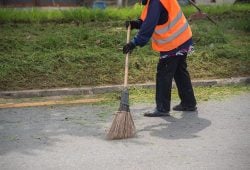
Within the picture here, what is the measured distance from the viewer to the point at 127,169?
5.31 m

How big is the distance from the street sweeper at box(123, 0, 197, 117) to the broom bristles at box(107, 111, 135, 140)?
983mm

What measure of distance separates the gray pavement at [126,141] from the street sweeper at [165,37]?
1.14 feet

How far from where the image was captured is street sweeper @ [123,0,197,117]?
7.00 m

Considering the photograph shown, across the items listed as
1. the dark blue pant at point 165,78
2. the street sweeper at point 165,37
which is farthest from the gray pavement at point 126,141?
the street sweeper at point 165,37

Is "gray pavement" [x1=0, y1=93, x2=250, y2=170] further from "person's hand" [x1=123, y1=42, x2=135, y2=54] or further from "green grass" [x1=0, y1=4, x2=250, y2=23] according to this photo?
"green grass" [x1=0, y1=4, x2=250, y2=23]

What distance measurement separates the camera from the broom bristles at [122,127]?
6.36 meters

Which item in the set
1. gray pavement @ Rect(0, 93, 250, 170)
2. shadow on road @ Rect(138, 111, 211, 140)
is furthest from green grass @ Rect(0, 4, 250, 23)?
shadow on road @ Rect(138, 111, 211, 140)

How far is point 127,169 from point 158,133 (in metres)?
1.37

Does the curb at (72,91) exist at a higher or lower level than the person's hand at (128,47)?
lower

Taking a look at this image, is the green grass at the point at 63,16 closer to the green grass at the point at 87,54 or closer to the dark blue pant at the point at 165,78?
the green grass at the point at 87,54

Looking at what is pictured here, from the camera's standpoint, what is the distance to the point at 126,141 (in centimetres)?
629

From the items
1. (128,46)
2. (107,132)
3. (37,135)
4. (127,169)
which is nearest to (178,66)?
(128,46)

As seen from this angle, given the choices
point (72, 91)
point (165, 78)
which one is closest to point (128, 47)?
point (165, 78)

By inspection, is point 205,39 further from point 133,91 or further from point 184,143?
point 184,143
